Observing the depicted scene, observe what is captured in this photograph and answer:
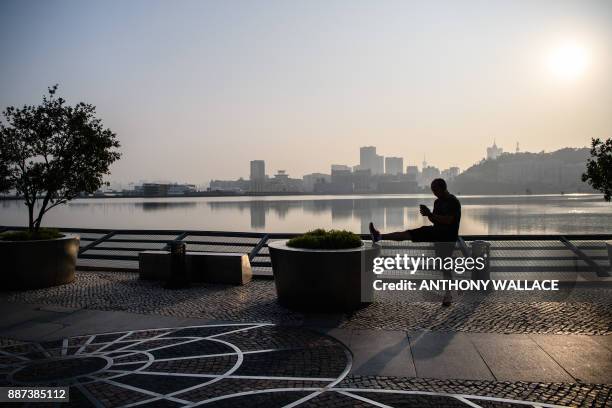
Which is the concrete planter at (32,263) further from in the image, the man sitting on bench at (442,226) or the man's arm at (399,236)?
the man's arm at (399,236)

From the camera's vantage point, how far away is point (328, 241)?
853 cm

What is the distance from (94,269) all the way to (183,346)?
8.66 metres

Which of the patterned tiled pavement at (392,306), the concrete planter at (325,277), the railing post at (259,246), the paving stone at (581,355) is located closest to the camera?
the paving stone at (581,355)

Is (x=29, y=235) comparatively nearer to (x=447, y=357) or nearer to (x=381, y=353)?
(x=381, y=353)

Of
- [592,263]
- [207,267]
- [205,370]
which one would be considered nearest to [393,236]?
[205,370]

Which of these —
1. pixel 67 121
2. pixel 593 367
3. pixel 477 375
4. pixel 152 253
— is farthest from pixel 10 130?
pixel 593 367

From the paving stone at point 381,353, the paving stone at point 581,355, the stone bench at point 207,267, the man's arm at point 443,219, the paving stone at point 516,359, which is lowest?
the paving stone at point 381,353

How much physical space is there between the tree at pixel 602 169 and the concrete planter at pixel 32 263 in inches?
514

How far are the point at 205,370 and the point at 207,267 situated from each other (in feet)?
19.6

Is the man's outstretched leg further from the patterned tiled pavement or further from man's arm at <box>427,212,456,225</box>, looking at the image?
the patterned tiled pavement

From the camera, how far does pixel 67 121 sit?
1299cm

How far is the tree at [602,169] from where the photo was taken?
1030 centimetres

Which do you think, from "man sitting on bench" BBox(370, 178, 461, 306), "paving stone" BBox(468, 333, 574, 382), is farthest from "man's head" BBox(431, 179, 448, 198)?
"paving stone" BBox(468, 333, 574, 382)

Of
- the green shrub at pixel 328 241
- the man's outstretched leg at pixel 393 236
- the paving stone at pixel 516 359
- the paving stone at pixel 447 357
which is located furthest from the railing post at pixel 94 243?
the paving stone at pixel 516 359
